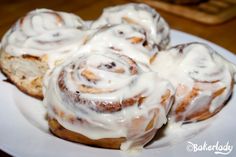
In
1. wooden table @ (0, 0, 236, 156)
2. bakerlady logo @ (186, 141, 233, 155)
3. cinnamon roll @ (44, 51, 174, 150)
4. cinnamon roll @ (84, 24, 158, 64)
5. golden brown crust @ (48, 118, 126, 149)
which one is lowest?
wooden table @ (0, 0, 236, 156)

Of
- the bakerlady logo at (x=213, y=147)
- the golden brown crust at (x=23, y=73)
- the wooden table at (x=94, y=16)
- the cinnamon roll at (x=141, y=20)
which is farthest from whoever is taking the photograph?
the wooden table at (x=94, y=16)

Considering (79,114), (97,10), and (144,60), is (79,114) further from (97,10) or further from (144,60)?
(97,10)

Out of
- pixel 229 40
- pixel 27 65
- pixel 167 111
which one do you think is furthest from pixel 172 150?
pixel 229 40

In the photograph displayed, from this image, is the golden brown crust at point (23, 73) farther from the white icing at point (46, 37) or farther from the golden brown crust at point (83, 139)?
the golden brown crust at point (83, 139)

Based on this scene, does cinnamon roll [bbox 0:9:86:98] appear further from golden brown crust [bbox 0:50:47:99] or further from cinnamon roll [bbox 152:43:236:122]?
cinnamon roll [bbox 152:43:236:122]

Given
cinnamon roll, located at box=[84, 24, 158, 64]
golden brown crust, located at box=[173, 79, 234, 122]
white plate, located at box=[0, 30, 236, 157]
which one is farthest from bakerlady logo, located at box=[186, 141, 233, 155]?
cinnamon roll, located at box=[84, 24, 158, 64]

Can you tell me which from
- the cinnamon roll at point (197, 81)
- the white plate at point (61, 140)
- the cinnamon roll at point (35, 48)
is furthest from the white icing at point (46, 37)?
the cinnamon roll at point (197, 81)
